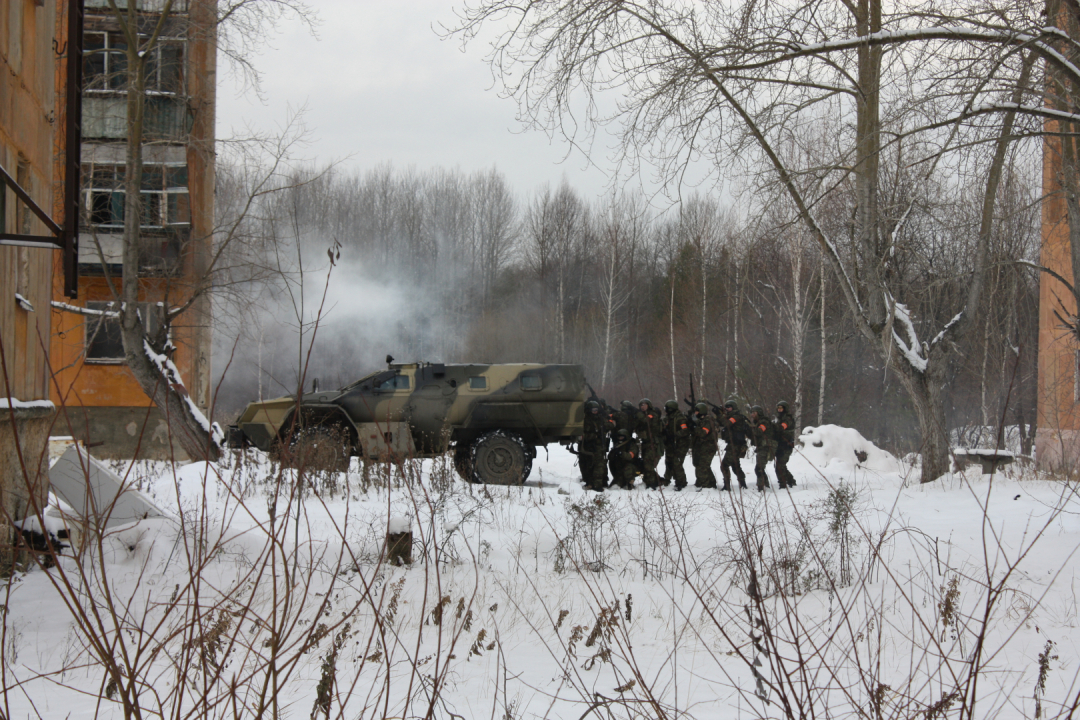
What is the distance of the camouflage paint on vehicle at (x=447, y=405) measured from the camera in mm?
11000

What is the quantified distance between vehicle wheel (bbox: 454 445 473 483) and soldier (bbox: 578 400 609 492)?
1513 millimetres

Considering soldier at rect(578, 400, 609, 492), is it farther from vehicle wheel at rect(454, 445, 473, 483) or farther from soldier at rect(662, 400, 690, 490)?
vehicle wheel at rect(454, 445, 473, 483)

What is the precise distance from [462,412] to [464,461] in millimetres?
663

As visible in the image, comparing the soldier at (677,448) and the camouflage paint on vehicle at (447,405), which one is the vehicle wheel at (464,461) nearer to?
the camouflage paint on vehicle at (447,405)

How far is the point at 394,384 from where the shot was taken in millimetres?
11203

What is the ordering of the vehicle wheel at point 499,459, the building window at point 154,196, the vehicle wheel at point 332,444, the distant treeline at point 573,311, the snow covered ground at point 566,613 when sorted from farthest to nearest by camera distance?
the distant treeline at point 573,311 < the building window at point 154,196 < the vehicle wheel at point 499,459 < the vehicle wheel at point 332,444 < the snow covered ground at point 566,613

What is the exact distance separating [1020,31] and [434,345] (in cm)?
2529

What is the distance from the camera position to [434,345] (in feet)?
96.0

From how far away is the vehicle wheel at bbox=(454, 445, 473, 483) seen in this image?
10777mm

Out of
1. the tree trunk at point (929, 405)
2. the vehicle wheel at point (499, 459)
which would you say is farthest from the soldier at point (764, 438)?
the vehicle wheel at point (499, 459)

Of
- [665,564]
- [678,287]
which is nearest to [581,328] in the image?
[678,287]

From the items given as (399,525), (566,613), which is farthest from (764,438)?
(566,613)

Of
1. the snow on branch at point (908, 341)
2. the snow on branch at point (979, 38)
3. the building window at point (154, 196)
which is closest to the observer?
the snow on branch at point (979, 38)

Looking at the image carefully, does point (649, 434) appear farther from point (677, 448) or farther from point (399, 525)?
point (399, 525)
